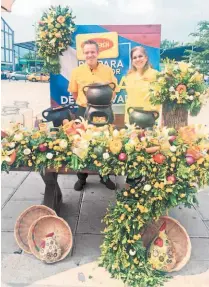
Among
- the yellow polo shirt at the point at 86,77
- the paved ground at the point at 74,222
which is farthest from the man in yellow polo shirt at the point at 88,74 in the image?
the paved ground at the point at 74,222

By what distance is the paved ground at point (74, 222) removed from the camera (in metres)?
2.46

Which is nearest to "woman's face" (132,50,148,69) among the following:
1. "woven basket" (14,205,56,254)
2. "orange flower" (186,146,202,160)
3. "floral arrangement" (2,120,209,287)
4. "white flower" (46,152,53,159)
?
"floral arrangement" (2,120,209,287)

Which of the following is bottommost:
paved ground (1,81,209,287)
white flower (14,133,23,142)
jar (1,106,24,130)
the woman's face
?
paved ground (1,81,209,287)

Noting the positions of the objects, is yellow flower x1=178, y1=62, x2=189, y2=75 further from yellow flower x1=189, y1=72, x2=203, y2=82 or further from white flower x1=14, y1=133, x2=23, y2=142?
white flower x1=14, y1=133, x2=23, y2=142

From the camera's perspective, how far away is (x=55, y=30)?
124 inches

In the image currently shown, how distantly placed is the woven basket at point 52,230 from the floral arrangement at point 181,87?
1251 mm

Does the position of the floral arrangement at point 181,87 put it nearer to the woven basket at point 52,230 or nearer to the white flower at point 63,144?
the white flower at point 63,144

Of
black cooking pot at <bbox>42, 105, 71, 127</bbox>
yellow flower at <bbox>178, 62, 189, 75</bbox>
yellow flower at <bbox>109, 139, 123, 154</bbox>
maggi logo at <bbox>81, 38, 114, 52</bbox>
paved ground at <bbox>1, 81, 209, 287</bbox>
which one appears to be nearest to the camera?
yellow flower at <bbox>109, 139, 123, 154</bbox>

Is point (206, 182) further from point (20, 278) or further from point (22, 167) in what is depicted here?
point (20, 278)

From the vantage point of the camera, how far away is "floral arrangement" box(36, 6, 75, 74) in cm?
315

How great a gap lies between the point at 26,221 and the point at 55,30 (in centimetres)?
175

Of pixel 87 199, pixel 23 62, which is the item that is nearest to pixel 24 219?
pixel 87 199

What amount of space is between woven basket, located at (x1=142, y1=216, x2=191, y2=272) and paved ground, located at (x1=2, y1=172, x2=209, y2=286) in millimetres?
146

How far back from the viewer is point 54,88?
137 inches
